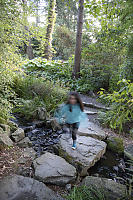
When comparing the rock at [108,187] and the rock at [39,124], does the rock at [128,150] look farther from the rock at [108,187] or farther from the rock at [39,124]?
the rock at [39,124]

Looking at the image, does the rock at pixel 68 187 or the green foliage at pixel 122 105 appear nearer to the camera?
the green foliage at pixel 122 105

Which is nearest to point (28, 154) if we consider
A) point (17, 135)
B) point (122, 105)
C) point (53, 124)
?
point (17, 135)

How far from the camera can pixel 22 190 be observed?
6.46ft

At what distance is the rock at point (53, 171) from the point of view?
96.0 inches

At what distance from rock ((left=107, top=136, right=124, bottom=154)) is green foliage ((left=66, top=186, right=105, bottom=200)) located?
1.85 meters

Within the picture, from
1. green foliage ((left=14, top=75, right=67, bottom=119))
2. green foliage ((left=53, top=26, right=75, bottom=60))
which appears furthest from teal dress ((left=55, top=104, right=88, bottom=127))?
green foliage ((left=53, top=26, right=75, bottom=60))

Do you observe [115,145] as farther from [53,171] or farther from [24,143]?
[24,143]

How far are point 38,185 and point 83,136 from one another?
6.76ft

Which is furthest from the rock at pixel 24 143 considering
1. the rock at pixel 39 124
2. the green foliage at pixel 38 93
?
the green foliage at pixel 38 93

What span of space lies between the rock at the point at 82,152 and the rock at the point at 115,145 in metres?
0.45

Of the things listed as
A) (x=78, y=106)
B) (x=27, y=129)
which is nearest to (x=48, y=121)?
(x=27, y=129)

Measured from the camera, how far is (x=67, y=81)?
8602 mm

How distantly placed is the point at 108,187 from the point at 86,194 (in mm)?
417

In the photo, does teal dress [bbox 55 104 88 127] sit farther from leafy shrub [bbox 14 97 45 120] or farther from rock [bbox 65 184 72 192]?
leafy shrub [bbox 14 97 45 120]
